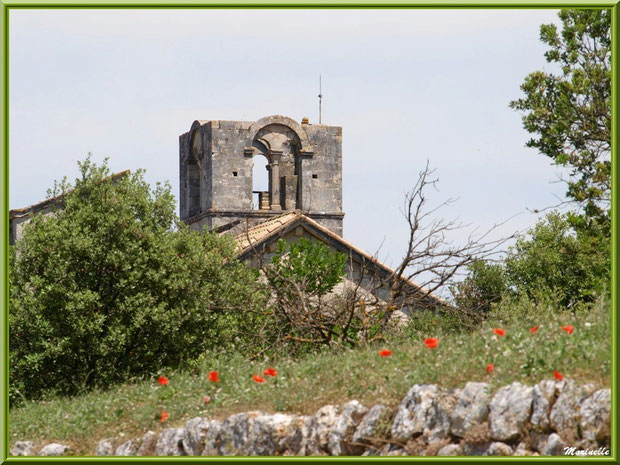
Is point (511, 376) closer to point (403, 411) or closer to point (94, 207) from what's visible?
point (403, 411)

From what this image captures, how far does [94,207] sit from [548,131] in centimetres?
898

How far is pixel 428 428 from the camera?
943cm

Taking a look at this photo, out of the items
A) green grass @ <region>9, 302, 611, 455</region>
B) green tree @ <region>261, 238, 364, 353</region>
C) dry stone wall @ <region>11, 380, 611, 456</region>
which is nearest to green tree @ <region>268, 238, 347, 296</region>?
green tree @ <region>261, 238, 364, 353</region>

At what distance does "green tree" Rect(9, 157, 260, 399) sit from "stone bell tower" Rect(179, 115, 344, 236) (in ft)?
59.0

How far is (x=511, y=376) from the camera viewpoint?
9375 millimetres

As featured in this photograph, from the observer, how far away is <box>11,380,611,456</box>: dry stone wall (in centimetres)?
845

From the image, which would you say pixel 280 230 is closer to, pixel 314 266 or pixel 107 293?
pixel 314 266

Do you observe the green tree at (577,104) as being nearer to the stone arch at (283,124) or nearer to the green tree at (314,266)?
the green tree at (314,266)

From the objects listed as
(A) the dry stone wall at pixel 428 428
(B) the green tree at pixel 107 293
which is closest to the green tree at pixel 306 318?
(B) the green tree at pixel 107 293

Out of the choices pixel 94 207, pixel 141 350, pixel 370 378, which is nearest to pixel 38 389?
pixel 141 350

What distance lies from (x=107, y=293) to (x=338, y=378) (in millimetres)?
7861

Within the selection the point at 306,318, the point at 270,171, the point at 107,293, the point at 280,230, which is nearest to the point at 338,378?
the point at 306,318

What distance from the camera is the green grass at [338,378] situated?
9.50m

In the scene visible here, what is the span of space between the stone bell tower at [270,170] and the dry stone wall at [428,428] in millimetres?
26069
